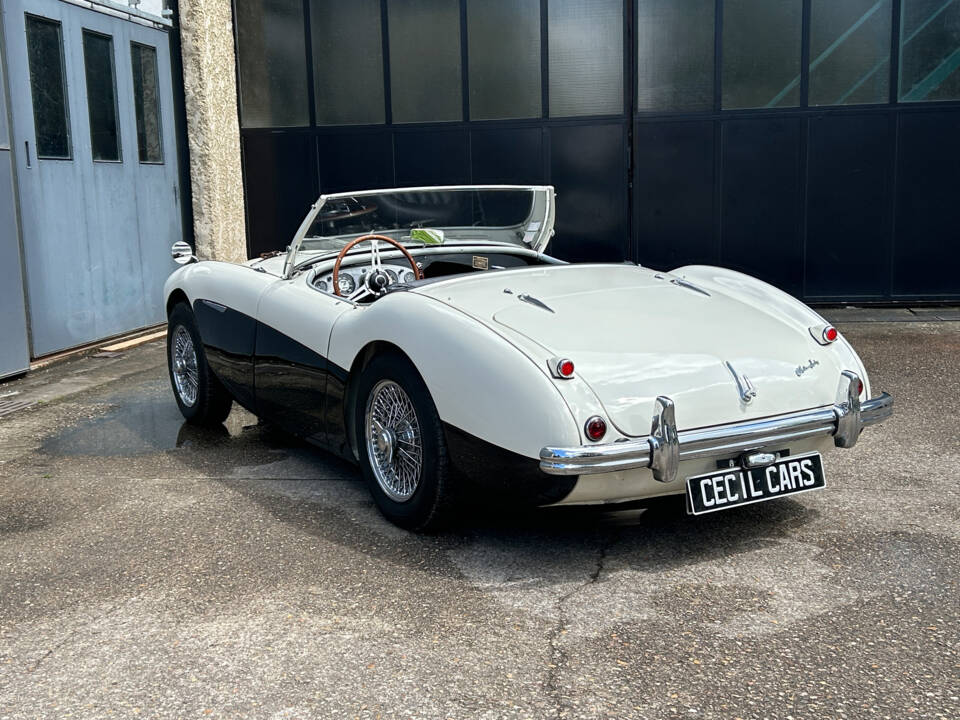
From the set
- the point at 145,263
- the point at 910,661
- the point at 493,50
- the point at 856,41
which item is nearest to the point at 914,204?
the point at 856,41

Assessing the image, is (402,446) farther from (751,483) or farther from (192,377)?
(192,377)

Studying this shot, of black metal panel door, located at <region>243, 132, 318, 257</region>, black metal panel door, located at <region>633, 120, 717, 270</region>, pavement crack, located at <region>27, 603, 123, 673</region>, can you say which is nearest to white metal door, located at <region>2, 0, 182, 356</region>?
black metal panel door, located at <region>243, 132, 318, 257</region>

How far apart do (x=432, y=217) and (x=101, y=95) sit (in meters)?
5.21

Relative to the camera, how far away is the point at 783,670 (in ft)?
9.76

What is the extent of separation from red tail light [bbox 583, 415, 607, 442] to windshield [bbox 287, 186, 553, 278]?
212cm

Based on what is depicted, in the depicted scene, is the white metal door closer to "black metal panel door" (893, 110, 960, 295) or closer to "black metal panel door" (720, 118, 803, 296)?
"black metal panel door" (720, 118, 803, 296)

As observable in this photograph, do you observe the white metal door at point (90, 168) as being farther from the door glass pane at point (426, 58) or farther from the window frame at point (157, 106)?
the door glass pane at point (426, 58)

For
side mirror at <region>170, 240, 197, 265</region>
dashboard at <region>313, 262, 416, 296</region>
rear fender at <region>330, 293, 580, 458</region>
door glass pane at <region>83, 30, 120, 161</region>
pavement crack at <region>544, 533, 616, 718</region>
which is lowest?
pavement crack at <region>544, 533, 616, 718</region>

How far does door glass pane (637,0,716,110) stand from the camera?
34.2ft

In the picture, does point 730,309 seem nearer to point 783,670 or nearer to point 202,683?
point 783,670

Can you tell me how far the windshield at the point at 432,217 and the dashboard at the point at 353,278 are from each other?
0.16 meters

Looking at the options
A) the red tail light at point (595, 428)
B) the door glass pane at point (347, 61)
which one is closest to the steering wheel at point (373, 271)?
the red tail light at point (595, 428)

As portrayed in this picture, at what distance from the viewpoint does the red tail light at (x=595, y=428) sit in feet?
11.5

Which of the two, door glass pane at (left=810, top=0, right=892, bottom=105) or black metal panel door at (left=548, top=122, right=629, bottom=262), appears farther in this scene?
black metal panel door at (left=548, top=122, right=629, bottom=262)
